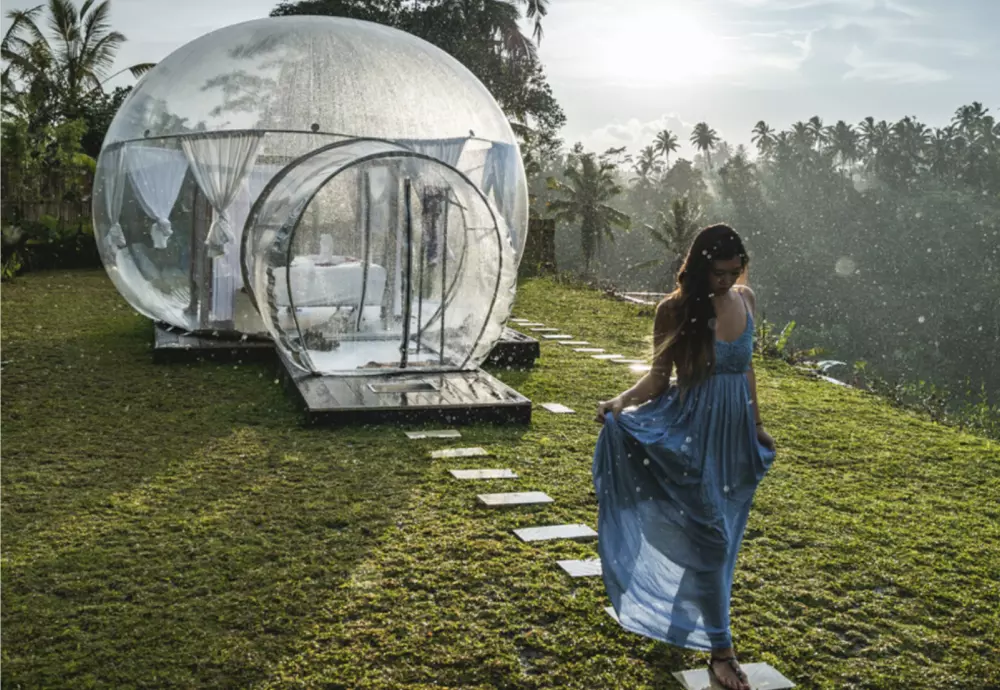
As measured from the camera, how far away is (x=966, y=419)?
35.4 feet

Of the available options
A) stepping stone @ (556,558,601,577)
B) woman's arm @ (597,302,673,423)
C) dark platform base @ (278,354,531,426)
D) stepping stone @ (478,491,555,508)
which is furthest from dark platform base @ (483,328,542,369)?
woman's arm @ (597,302,673,423)

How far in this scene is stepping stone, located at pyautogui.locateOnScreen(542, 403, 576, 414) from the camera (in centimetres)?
770

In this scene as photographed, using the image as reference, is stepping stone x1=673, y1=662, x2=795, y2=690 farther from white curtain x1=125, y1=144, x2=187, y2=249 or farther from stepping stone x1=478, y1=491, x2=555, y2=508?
white curtain x1=125, y1=144, x2=187, y2=249

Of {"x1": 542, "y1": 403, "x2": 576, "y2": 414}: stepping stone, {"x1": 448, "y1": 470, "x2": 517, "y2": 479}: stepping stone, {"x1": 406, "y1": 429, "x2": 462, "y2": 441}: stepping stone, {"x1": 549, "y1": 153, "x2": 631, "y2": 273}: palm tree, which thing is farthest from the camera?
{"x1": 549, "y1": 153, "x2": 631, "y2": 273}: palm tree

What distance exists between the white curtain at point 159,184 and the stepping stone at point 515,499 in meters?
5.76

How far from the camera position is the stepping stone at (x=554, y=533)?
4.69m

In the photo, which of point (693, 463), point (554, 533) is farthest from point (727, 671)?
point (554, 533)

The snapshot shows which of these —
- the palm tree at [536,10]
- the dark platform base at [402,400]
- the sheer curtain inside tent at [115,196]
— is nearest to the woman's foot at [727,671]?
the dark platform base at [402,400]

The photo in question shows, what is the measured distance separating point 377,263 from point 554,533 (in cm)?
411

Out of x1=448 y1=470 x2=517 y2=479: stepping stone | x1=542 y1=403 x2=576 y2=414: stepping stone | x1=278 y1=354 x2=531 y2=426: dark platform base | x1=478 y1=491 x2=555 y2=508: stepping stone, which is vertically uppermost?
x1=278 y1=354 x2=531 y2=426: dark platform base

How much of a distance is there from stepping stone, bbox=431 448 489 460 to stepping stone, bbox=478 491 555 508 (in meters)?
0.83

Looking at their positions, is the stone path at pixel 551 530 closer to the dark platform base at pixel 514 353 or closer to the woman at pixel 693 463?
the woman at pixel 693 463

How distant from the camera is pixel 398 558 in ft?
14.3

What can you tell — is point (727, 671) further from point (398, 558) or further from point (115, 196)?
point (115, 196)
